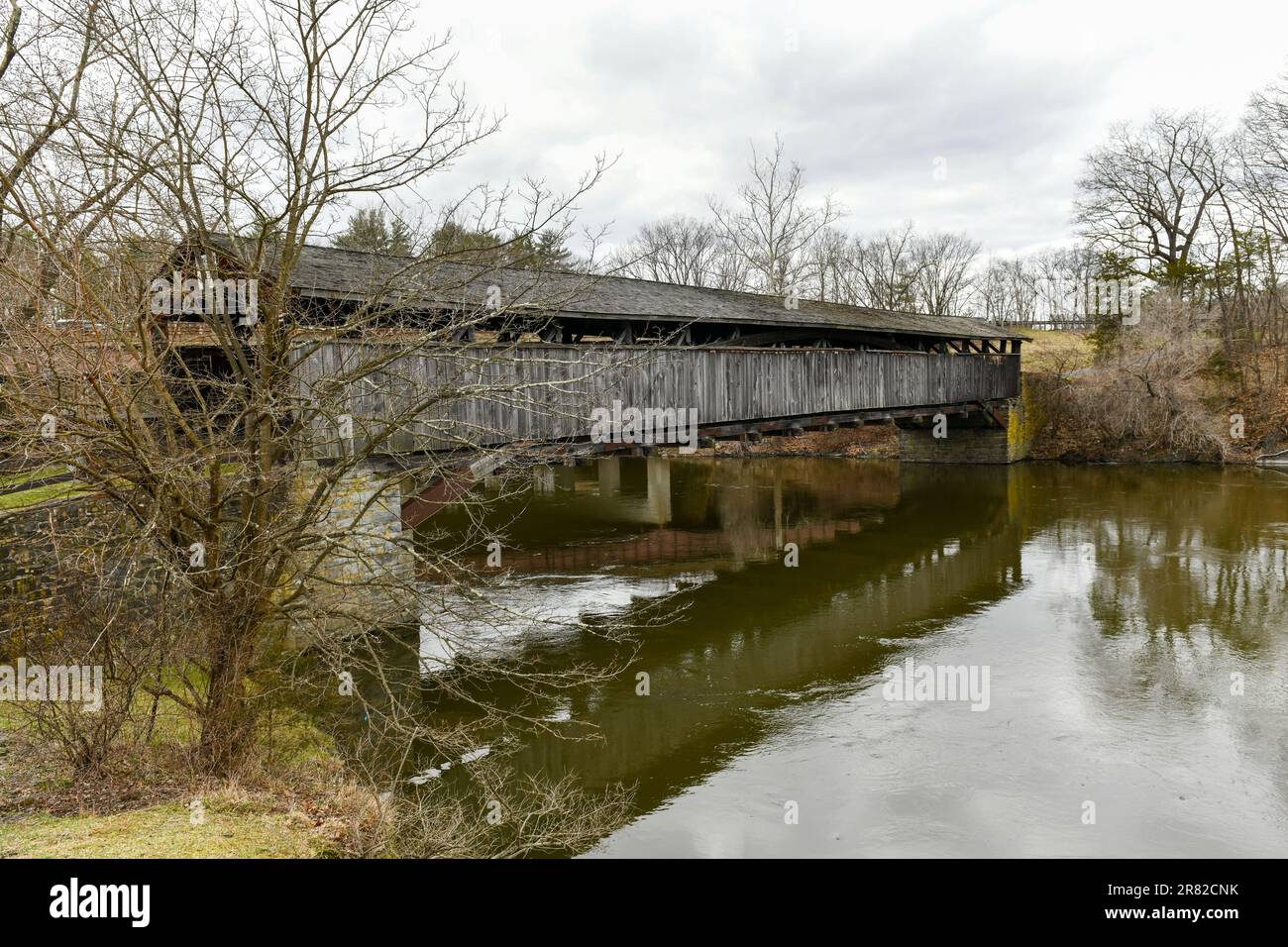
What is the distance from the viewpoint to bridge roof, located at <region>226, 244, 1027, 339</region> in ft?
18.9

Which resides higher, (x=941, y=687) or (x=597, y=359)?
(x=597, y=359)

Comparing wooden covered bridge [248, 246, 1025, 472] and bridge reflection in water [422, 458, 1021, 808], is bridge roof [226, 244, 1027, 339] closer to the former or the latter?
wooden covered bridge [248, 246, 1025, 472]

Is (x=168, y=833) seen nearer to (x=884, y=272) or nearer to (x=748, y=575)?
(x=748, y=575)

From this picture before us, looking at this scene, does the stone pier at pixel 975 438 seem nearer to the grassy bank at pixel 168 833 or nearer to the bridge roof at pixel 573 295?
the bridge roof at pixel 573 295

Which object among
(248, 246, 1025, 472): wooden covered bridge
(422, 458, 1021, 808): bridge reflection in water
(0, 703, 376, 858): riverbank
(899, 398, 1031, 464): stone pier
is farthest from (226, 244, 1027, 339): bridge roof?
(422, 458, 1021, 808): bridge reflection in water

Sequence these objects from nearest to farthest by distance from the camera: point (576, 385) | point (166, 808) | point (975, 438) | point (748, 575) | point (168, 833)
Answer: point (168, 833) → point (166, 808) → point (576, 385) → point (748, 575) → point (975, 438)

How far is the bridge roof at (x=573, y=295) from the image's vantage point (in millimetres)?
5750

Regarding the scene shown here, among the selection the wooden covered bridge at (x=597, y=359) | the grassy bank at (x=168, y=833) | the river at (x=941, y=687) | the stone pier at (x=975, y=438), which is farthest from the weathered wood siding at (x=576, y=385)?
the grassy bank at (x=168, y=833)

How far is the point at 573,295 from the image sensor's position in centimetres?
594

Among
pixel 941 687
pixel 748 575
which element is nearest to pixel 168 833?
pixel 941 687

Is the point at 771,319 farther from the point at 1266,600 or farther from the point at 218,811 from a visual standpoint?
the point at 218,811

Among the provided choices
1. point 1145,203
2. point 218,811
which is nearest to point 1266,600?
point 218,811

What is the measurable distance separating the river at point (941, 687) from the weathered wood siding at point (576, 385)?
1.28 m

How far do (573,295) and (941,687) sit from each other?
4934 millimetres
